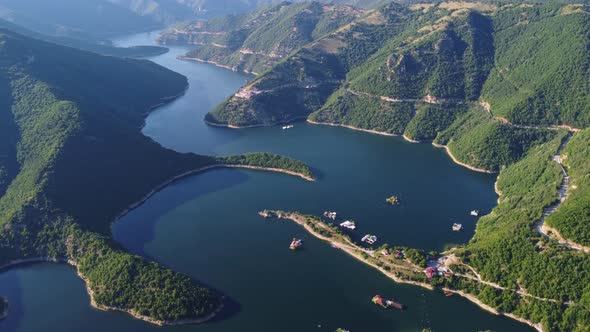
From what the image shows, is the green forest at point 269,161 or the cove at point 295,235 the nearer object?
the cove at point 295,235

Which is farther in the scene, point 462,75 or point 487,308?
point 462,75

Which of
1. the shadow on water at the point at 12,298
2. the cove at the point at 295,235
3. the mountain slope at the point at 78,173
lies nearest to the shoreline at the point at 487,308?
the cove at the point at 295,235

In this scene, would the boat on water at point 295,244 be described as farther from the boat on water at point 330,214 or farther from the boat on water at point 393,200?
the boat on water at point 393,200

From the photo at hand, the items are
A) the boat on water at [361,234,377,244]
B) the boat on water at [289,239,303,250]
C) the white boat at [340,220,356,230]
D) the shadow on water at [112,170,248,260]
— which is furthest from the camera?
the white boat at [340,220,356,230]

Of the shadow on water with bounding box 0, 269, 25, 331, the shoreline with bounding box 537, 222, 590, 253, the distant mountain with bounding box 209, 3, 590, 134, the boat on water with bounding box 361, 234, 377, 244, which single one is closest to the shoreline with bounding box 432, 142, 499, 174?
the distant mountain with bounding box 209, 3, 590, 134

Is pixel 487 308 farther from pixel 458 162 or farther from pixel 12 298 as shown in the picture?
pixel 12 298

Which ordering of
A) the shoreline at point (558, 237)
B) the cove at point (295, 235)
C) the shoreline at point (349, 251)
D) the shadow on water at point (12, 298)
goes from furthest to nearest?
1. the shoreline at point (349, 251)
2. the shadow on water at point (12, 298)
3. the shoreline at point (558, 237)
4. the cove at point (295, 235)

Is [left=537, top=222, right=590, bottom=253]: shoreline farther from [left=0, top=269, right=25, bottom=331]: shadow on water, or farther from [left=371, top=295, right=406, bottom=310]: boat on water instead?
[left=0, top=269, right=25, bottom=331]: shadow on water

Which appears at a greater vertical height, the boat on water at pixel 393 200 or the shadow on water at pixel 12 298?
the boat on water at pixel 393 200

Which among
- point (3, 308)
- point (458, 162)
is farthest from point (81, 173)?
point (458, 162)

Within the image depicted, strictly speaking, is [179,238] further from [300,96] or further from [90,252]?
[300,96]
